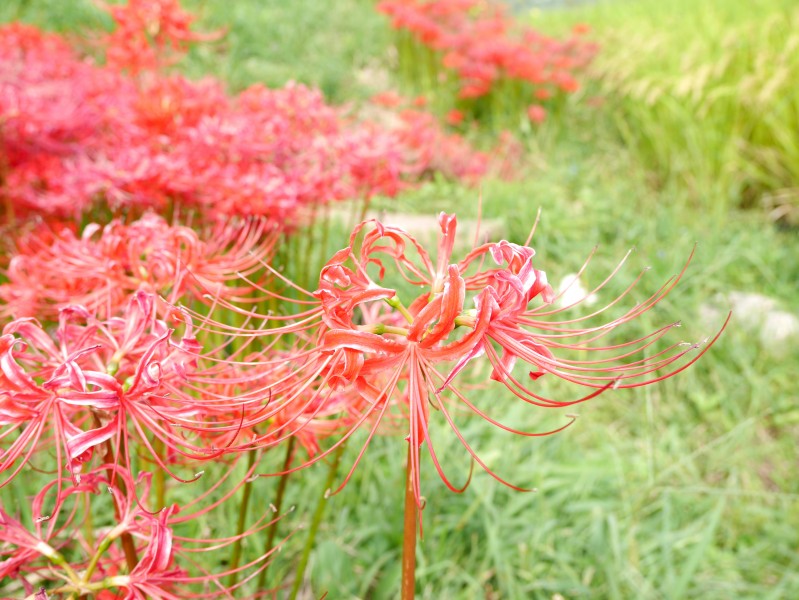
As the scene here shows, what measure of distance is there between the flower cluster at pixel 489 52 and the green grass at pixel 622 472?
153 centimetres

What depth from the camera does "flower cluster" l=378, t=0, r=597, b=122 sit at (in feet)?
20.9

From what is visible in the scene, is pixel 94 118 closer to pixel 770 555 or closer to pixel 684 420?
pixel 684 420

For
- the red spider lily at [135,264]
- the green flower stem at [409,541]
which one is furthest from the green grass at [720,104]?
the green flower stem at [409,541]

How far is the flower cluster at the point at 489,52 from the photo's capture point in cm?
638

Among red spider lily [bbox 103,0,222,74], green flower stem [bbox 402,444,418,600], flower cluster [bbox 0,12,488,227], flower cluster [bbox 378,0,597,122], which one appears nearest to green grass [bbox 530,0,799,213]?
flower cluster [bbox 378,0,597,122]

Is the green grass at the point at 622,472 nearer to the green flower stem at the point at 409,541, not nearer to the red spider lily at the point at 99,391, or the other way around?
the red spider lily at the point at 99,391

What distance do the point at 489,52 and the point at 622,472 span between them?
4.54 meters

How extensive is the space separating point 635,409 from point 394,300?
271 cm

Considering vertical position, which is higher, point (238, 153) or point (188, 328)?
point (238, 153)

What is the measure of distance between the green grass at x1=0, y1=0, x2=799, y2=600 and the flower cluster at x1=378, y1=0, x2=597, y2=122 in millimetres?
1530

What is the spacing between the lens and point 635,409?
11.2 ft

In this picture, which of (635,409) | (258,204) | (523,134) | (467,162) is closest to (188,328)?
(258,204)

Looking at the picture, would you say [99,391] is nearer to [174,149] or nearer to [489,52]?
[174,149]

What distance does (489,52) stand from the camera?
642 centimetres
